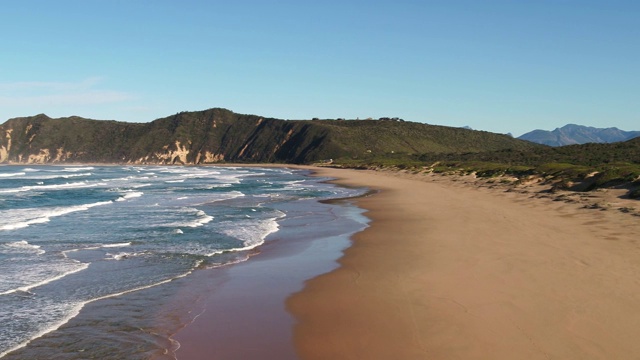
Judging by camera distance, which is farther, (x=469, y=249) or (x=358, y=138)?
(x=358, y=138)

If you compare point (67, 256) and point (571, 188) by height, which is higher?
point (571, 188)

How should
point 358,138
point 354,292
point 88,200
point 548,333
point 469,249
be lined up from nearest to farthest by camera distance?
point 548,333 → point 354,292 → point 469,249 → point 88,200 → point 358,138

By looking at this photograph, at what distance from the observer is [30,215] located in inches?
1199

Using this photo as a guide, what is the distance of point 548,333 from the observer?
9258 millimetres

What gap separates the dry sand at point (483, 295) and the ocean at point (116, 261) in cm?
326

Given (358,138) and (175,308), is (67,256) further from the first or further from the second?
(358,138)

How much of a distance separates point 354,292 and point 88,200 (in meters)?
33.9

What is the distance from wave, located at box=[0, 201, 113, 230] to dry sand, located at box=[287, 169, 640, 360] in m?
17.8

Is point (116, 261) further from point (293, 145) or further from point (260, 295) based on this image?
point (293, 145)

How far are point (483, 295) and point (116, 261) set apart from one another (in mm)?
11909

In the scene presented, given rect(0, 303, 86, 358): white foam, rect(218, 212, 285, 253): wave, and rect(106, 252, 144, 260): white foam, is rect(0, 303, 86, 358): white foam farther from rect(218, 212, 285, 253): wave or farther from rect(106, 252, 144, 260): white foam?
rect(218, 212, 285, 253): wave

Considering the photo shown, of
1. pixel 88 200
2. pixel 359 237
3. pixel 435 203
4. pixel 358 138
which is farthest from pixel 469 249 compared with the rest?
pixel 358 138

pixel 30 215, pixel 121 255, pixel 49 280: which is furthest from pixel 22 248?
pixel 30 215

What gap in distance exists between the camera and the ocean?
986 centimetres
